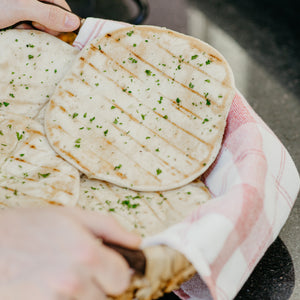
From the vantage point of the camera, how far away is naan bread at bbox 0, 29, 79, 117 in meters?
1.22

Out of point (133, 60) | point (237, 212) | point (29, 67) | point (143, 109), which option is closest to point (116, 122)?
point (143, 109)

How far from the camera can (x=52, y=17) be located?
1266 millimetres

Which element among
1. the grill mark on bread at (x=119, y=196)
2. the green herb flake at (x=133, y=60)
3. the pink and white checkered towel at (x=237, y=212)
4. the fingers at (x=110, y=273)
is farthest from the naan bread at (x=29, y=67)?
the fingers at (x=110, y=273)

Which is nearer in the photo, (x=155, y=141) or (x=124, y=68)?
(x=155, y=141)

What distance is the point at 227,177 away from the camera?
3.10 ft

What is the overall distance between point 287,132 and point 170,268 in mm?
817

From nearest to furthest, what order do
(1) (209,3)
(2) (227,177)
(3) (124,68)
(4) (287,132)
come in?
(2) (227,177)
(3) (124,68)
(4) (287,132)
(1) (209,3)

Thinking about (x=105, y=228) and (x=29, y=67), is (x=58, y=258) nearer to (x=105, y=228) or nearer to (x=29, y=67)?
(x=105, y=228)

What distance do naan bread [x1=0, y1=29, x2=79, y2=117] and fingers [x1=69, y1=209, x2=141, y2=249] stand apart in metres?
0.57

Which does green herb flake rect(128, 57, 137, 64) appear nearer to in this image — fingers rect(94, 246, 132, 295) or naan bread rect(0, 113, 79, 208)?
naan bread rect(0, 113, 79, 208)

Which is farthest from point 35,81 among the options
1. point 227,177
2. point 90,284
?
point 90,284

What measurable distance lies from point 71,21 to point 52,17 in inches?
2.3

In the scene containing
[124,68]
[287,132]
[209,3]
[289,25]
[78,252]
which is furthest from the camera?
[209,3]

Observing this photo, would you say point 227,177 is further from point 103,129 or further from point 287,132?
point 287,132
